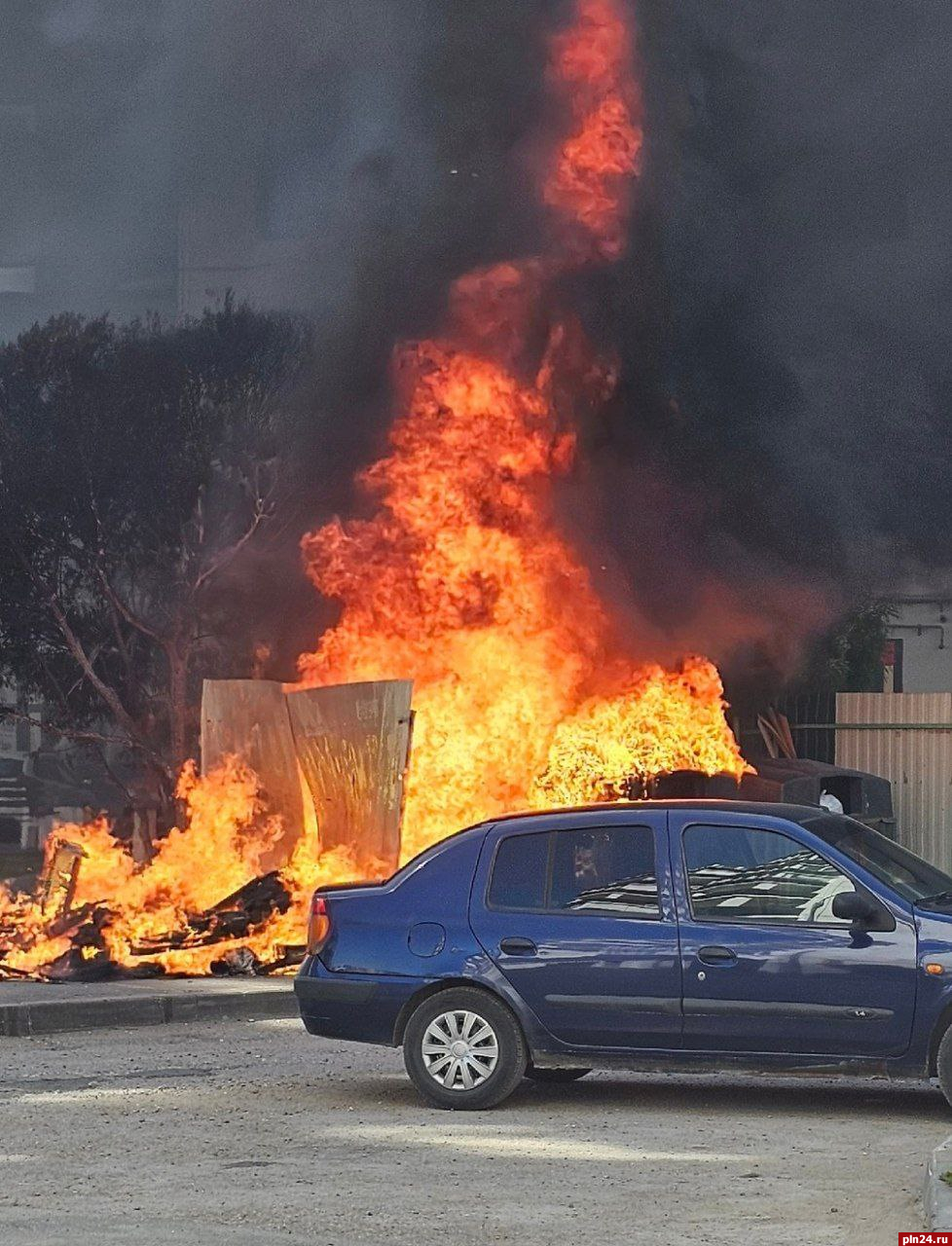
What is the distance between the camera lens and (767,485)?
968 inches

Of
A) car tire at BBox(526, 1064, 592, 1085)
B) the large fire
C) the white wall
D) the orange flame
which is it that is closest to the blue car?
car tire at BBox(526, 1064, 592, 1085)

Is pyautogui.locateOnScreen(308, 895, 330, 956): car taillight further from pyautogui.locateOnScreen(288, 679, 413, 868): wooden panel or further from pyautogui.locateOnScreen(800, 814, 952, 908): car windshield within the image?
pyautogui.locateOnScreen(288, 679, 413, 868): wooden panel

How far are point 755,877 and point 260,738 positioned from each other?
1091cm

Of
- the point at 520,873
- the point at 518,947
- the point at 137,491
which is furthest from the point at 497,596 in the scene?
the point at 137,491

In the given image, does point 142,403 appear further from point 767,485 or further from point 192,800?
point 192,800

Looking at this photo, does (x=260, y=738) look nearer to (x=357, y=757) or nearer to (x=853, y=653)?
(x=357, y=757)

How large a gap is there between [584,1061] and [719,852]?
3.79 feet

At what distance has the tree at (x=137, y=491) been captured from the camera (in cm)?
3331

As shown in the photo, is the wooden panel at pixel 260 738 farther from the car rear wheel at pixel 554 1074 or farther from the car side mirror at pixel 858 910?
the car side mirror at pixel 858 910

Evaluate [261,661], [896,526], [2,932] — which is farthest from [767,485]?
[2,932]

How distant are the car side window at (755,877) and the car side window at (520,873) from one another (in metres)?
0.71

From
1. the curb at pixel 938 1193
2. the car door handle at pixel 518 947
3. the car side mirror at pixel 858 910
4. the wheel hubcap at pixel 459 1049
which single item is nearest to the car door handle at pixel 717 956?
the car side mirror at pixel 858 910

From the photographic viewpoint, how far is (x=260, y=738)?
19.6 meters

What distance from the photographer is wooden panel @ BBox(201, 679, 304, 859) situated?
63.9 ft
